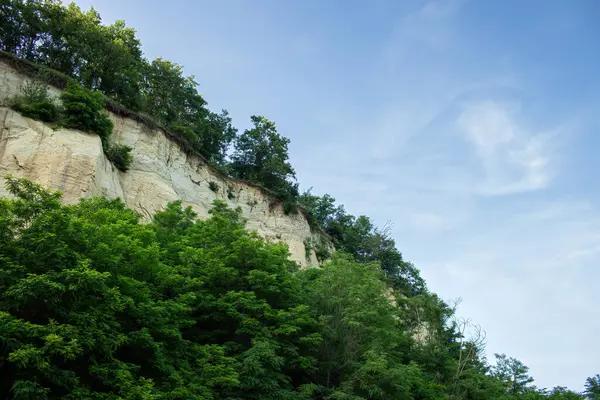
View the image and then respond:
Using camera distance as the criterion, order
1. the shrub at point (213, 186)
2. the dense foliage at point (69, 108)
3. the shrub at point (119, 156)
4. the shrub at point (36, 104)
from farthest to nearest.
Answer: the shrub at point (213, 186), the shrub at point (119, 156), the dense foliage at point (69, 108), the shrub at point (36, 104)

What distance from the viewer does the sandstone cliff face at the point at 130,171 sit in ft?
73.4

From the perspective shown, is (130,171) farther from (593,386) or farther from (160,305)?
(593,386)

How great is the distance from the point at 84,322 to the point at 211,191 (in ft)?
76.1

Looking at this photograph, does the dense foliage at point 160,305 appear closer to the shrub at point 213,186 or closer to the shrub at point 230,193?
the shrub at point 213,186

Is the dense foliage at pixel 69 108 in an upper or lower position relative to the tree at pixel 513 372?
upper

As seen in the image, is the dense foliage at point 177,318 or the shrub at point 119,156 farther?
the shrub at point 119,156

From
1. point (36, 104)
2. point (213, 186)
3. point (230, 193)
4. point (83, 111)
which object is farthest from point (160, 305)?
point (230, 193)

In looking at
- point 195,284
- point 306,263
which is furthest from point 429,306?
point 195,284

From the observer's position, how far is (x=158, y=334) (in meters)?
13.8

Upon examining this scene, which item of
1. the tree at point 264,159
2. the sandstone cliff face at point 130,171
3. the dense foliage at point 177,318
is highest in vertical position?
the tree at point 264,159

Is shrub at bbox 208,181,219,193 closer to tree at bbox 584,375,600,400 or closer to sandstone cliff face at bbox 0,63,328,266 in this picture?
sandstone cliff face at bbox 0,63,328,266

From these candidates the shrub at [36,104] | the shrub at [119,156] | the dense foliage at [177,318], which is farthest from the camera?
the shrub at [119,156]

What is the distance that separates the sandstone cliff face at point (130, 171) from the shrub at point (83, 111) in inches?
24.8

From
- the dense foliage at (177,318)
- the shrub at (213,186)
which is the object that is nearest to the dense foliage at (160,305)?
the dense foliage at (177,318)
